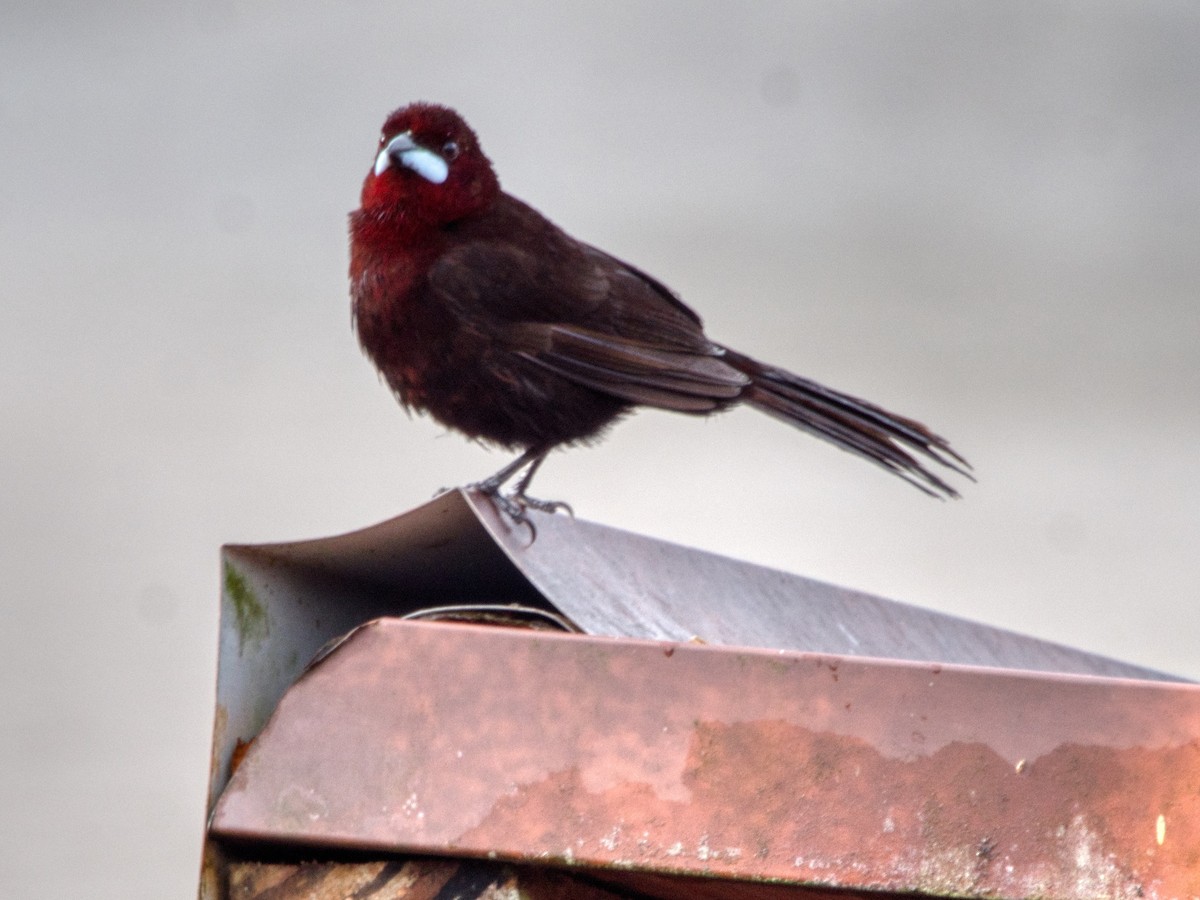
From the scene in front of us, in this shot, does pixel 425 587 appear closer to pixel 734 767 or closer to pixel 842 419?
pixel 734 767

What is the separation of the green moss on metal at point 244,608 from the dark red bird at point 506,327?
1.54 metres

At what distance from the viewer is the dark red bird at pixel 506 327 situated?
130 inches

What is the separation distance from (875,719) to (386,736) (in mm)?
446

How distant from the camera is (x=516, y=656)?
1.42m

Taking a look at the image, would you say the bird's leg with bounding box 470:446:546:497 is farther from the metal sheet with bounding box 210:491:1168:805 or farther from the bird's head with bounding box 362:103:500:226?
the metal sheet with bounding box 210:491:1168:805

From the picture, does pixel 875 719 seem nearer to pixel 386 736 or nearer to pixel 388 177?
pixel 386 736

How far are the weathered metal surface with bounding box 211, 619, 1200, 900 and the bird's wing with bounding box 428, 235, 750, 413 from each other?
75.6 inches

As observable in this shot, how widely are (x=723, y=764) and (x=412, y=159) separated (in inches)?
91.2

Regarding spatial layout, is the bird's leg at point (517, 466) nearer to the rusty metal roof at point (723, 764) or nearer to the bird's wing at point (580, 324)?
the bird's wing at point (580, 324)

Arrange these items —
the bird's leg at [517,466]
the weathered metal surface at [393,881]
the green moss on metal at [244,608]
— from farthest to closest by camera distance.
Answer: the bird's leg at [517,466] → the green moss on metal at [244,608] → the weathered metal surface at [393,881]

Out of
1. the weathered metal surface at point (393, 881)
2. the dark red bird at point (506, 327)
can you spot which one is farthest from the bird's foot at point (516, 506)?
the weathered metal surface at point (393, 881)

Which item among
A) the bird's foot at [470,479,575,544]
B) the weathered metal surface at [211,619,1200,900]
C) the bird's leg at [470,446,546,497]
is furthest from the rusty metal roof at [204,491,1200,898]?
the bird's leg at [470,446,546,497]

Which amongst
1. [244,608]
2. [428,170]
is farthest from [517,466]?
[244,608]

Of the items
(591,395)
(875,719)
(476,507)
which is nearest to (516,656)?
(476,507)
